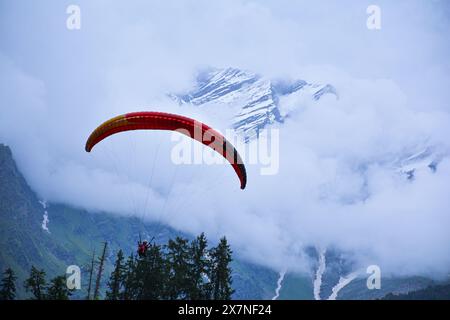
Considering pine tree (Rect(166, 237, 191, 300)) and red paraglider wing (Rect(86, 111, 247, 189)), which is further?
pine tree (Rect(166, 237, 191, 300))

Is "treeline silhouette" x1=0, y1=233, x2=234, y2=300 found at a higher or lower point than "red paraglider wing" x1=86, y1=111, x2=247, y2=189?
lower

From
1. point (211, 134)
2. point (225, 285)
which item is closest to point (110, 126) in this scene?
point (211, 134)

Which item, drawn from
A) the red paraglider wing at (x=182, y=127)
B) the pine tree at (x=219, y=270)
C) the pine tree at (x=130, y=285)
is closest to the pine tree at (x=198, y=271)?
the pine tree at (x=219, y=270)

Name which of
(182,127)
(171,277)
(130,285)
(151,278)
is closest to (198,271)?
(171,277)

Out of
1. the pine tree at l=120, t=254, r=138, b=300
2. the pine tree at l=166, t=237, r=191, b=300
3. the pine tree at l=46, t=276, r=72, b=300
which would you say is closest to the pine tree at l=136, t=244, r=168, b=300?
the pine tree at l=120, t=254, r=138, b=300

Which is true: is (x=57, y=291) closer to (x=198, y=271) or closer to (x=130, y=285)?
(x=130, y=285)

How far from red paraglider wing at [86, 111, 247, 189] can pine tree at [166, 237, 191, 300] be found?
47.7ft

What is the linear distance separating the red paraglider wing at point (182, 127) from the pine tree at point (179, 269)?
14.5 meters

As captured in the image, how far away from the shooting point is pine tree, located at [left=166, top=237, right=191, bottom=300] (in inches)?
1740

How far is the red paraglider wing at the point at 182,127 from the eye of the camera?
34.6 m

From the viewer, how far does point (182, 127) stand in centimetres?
3462

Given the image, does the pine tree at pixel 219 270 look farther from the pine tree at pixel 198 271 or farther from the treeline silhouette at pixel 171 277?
the pine tree at pixel 198 271

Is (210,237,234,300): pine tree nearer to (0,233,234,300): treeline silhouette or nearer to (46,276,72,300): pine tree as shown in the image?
(0,233,234,300): treeline silhouette
